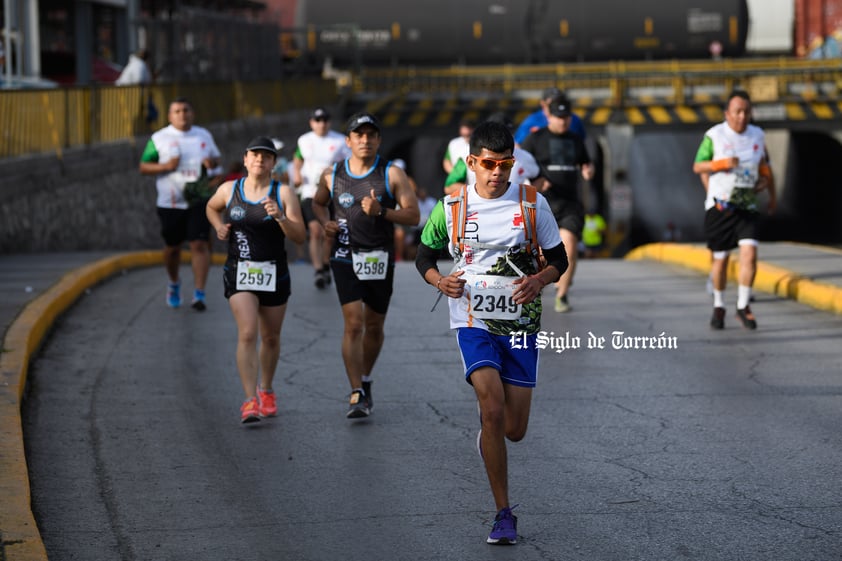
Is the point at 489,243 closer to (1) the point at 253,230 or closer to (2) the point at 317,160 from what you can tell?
(1) the point at 253,230

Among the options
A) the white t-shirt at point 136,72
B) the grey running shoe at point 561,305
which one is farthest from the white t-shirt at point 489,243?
the white t-shirt at point 136,72

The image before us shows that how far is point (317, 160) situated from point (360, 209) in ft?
21.8

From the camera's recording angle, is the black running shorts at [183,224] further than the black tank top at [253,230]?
Yes

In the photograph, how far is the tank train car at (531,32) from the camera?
140ft

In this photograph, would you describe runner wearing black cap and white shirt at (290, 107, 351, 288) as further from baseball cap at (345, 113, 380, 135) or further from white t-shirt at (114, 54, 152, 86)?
white t-shirt at (114, 54, 152, 86)

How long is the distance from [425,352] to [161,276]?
6462mm

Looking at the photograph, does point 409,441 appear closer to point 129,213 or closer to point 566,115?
point 566,115

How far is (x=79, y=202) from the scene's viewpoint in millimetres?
19844

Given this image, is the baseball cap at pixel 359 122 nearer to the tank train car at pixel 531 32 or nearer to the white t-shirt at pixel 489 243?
the white t-shirt at pixel 489 243

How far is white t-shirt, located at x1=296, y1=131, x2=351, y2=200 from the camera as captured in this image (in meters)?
15.9

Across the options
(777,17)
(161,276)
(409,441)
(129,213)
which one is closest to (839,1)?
(777,17)

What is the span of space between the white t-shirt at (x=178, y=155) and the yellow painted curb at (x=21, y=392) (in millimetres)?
1350

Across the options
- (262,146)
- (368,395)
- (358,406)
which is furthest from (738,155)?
(262,146)

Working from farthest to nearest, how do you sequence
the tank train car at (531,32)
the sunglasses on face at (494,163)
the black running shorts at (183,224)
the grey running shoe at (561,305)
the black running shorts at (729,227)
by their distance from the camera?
the tank train car at (531,32)
the grey running shoe at (561,305)
the black running shorts at (183,224)
the black running shorts at (729,227)
the sunglasses on face at (494,163)
